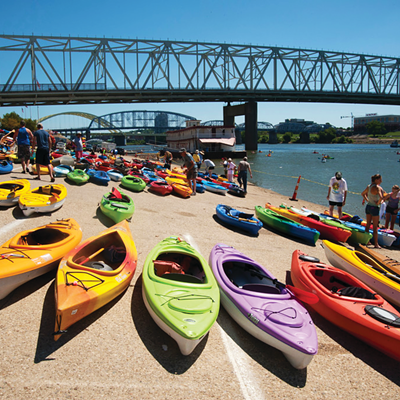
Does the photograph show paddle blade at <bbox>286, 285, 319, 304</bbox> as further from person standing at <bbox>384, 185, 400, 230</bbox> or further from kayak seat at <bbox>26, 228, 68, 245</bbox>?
person standing at <bbox>384, 185, 400, 230</bbox>

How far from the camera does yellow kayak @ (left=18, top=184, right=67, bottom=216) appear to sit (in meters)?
7.05

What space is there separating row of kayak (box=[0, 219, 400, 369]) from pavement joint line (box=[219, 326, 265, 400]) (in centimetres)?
33

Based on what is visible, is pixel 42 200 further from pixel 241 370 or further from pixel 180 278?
pixel 241 370

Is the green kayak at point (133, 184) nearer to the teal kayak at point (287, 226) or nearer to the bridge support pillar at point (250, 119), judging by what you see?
the teal kayak at point (287, 226)

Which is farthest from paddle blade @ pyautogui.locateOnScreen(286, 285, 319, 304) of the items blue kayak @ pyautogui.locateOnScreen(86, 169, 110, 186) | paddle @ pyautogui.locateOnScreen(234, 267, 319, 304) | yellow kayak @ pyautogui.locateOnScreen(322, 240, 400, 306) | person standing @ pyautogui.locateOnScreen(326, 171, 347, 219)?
blue kayak @ pyautogui.locateOnScreen(86, 169, 110, 186)

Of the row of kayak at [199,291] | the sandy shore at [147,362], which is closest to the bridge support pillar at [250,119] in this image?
the row of kayak at [199,291]

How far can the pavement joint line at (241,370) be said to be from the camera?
10.7ft

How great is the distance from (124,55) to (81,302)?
68655 mm

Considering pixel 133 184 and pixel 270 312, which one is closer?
pixel 270 312

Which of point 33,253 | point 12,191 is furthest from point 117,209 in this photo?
point 33,253

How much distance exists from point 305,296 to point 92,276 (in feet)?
10.7

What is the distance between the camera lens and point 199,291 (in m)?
4.32

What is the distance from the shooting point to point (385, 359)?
4.03m

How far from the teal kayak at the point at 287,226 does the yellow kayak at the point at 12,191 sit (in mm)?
7313
